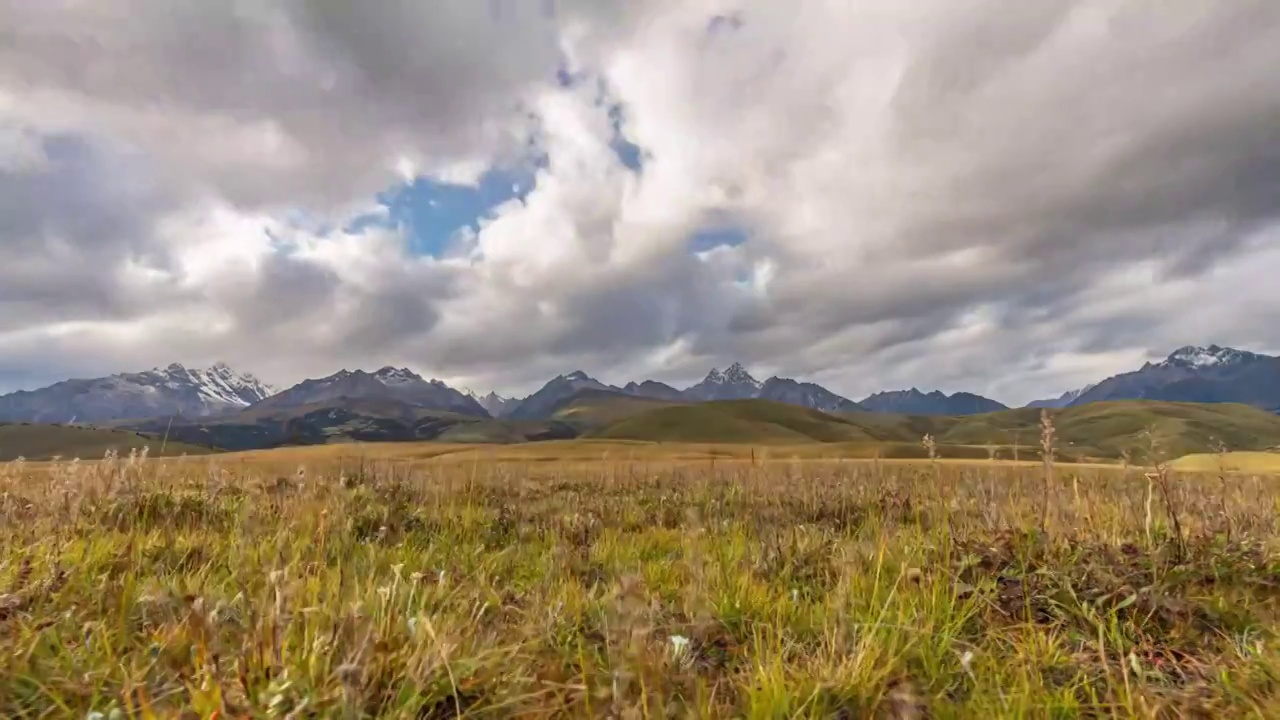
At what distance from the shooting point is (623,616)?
3455 millimetres

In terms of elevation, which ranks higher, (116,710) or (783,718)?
(116,710)

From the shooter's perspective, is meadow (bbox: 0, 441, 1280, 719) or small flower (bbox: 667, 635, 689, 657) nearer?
meadow (bbox: 0, 441, 1280, 719)

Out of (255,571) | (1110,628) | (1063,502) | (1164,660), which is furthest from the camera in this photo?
(1063,502)

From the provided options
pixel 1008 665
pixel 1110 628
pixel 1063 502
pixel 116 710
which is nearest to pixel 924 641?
pixel 1008 665

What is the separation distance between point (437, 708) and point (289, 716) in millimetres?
759

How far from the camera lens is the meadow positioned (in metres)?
2.71

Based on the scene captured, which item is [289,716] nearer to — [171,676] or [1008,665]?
[171,676]

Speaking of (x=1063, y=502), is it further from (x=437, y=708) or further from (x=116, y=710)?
(x=116, y=710)

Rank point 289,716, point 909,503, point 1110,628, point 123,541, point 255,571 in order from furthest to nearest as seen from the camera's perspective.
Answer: point 909,503 → point 123,541 → point 255,571 → point 1110,628 → point 289,716

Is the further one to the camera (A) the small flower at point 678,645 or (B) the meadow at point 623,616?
(A) the small flower at point 678,645

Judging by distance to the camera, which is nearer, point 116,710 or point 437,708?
point 116,710

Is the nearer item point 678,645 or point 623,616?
point 678,645

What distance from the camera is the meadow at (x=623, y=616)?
271 centimetres

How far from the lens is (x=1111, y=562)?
16.0 feet
